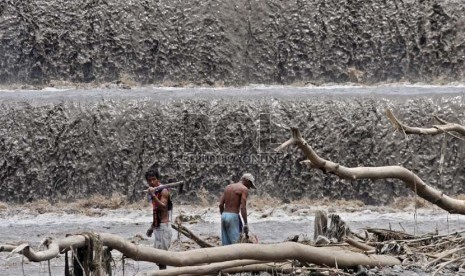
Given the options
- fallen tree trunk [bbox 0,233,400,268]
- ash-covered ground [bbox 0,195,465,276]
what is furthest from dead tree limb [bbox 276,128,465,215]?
ash-covered ground [bbox 0,195,465,276]

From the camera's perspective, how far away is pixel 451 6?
75.8ft

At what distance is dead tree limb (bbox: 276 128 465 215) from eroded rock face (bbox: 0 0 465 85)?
41.2ft

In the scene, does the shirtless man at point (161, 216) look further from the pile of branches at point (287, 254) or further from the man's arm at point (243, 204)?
the pile of branches at point (287, 254)

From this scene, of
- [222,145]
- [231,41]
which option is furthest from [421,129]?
[231,41]

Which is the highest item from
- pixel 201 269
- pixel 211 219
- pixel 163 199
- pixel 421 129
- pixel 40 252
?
pixel 421 129

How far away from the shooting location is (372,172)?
9789 millimetres

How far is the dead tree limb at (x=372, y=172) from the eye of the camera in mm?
9250

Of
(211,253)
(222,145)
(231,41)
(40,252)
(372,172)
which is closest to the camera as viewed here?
(40,252)

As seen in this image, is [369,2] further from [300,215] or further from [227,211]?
[227,211]

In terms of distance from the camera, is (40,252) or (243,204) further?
(243,204)

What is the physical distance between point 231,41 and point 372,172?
13485mm

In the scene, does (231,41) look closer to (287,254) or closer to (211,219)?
(211,219)

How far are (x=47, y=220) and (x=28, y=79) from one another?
16.3ft

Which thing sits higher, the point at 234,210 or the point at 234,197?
the point at 234,197
